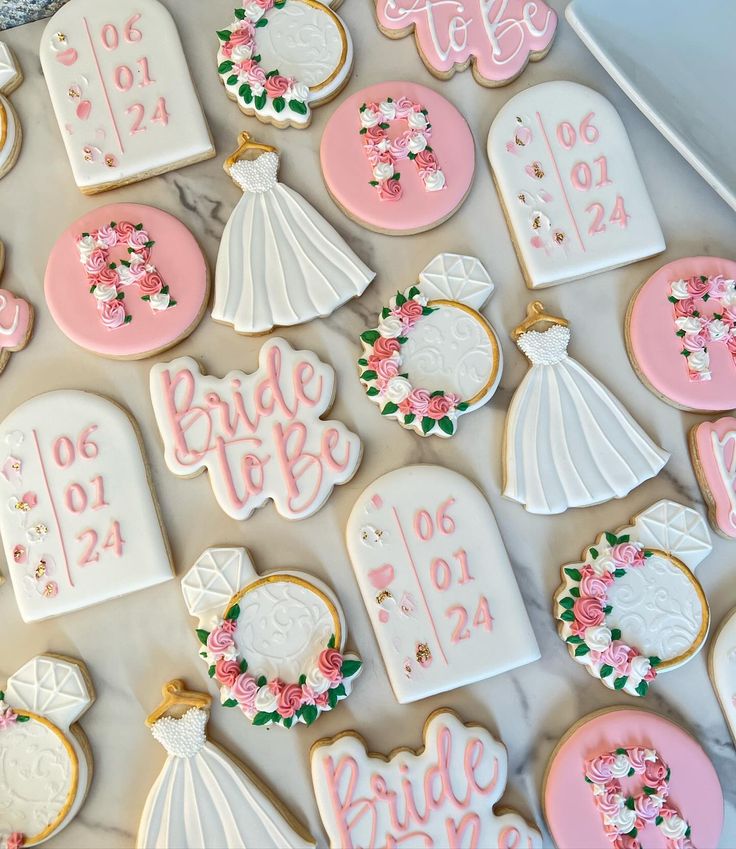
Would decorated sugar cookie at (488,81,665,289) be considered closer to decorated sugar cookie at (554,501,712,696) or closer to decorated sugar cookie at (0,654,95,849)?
decorated sugar cookie at (554,501,712,696)

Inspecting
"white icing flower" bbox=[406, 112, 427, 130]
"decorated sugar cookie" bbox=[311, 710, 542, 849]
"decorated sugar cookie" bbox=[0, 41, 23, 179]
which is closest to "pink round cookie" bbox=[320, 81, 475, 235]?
"white icing flower" bbox=[406, 112, 427, 130]

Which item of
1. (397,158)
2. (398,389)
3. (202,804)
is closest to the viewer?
A: (202,804)

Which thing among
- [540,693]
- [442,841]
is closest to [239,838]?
[442,841]

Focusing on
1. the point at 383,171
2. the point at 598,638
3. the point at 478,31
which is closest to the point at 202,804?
the point at 598,638

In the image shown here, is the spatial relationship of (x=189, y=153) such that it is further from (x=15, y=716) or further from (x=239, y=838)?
(x=239, y=838)

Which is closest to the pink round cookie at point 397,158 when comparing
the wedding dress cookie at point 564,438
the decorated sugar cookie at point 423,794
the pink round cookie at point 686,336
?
the wedding dress cookie at point 564,438

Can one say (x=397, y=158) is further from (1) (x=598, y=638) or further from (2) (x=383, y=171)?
(1) (x=598, y=638)

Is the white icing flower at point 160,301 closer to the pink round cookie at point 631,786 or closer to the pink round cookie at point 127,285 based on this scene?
the pink round cookie at point 127,285
